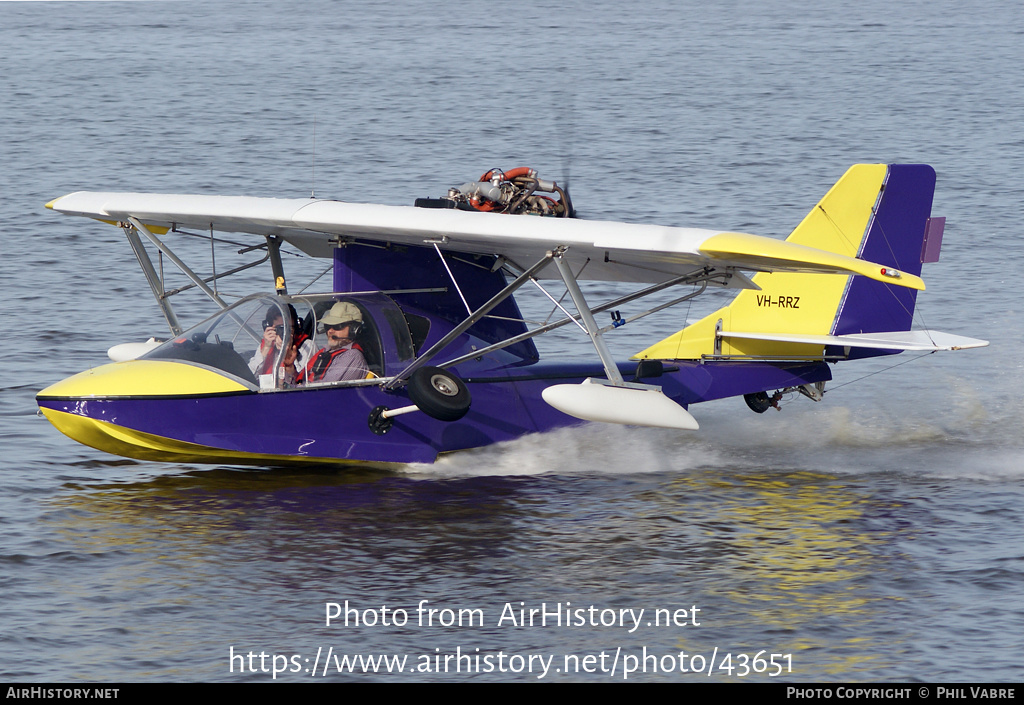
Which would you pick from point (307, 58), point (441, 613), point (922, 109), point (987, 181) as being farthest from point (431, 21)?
point (441, 613)

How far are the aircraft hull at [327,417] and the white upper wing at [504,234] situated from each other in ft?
5.05

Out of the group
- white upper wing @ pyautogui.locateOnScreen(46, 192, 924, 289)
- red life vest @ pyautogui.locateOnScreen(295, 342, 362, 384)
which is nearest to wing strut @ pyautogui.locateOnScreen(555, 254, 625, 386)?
white upper wing @ pyautogui.locateOnScreen(46, 192, 924, 289)

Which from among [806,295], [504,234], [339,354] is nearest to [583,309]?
[504,234]

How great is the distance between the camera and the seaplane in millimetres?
11766

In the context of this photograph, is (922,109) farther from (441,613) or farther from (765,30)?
(441,613)

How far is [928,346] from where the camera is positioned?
13.7m

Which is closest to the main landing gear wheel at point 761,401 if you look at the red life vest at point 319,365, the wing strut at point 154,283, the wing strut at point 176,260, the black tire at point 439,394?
the black tire at point 439,394

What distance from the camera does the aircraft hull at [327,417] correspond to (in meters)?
11.7

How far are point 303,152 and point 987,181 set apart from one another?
64.6ft

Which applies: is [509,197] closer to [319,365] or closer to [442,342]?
[442,342]

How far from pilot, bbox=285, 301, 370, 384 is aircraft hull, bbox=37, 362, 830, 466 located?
6.0 inches

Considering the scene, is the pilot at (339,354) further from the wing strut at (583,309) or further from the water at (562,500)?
the wing strut at (583,309)

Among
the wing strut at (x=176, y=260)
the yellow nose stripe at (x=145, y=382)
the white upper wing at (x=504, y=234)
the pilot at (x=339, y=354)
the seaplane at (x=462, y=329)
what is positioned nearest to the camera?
the white upper wing at (x=504, y=234)

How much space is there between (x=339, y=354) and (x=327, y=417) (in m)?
0.63
